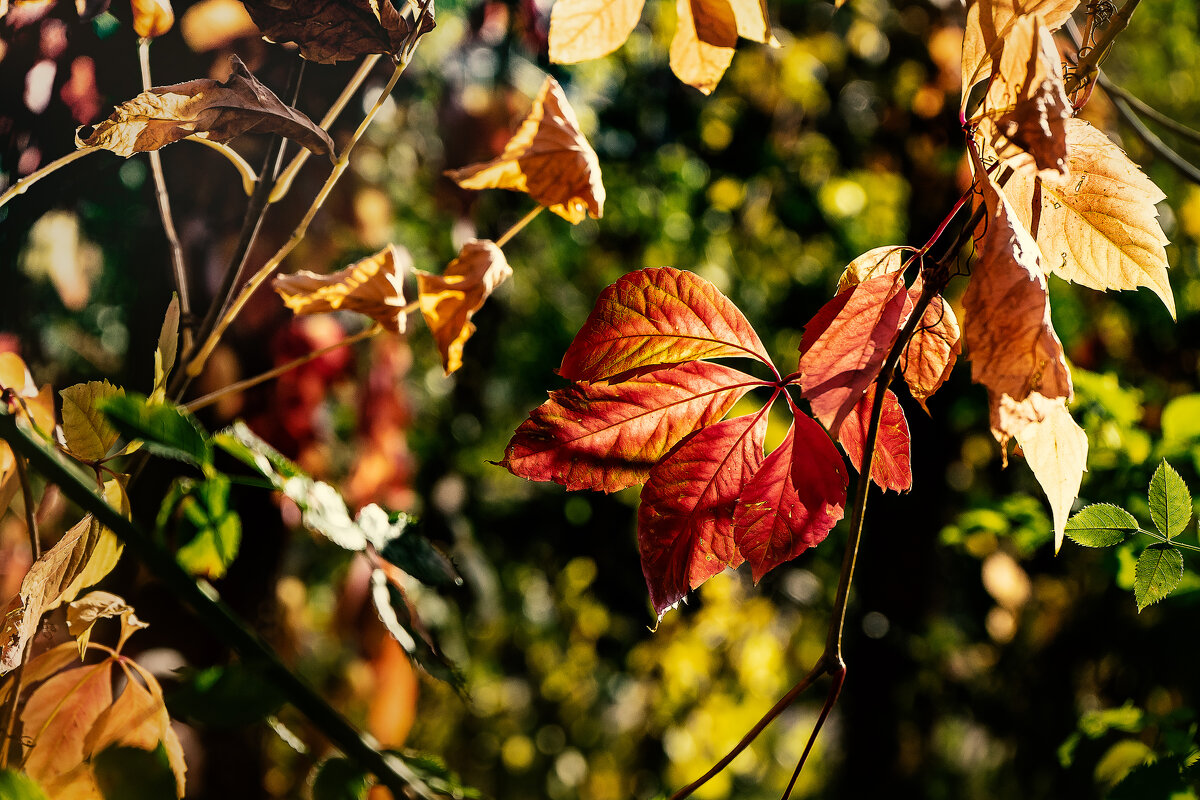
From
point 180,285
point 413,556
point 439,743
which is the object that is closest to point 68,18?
point 180,285

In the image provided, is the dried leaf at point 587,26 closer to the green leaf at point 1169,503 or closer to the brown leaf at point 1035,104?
the brown leaf at point 1035,104

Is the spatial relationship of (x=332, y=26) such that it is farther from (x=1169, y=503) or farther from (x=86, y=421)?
(x=1169, y=503)

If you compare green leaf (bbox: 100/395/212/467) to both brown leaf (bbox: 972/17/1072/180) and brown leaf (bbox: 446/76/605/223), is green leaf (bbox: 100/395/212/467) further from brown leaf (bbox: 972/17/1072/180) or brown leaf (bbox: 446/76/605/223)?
brown leaf (bbox: 972/17/1072/180)

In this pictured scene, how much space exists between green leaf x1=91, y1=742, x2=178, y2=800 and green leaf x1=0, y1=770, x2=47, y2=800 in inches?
3.1

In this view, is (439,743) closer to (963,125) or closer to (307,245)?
(307,245)

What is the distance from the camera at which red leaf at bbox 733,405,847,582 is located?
13.9 inches

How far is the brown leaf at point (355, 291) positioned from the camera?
400mm

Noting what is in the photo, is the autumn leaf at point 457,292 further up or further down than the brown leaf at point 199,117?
further down

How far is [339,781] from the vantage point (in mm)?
289

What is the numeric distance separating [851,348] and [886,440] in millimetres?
77

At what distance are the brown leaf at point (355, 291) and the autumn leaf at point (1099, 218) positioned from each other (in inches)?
11.6

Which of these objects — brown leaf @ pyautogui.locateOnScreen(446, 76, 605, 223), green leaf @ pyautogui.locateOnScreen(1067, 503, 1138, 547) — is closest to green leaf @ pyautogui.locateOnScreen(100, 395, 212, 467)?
brown leaf @ pyautogui.locateOnScreen(446, 76, 605, 223)

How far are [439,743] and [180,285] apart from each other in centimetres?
242

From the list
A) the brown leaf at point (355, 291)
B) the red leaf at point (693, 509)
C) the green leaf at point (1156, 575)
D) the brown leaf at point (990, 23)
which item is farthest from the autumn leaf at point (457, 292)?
the green leaf at point (1156, 575)
